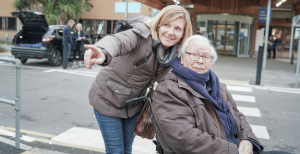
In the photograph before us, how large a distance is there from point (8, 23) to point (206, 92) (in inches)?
1305

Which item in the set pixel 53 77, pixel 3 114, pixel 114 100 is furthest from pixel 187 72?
pixel 53 77

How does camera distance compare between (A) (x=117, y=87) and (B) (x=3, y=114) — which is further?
(B) (x=3, y=114)

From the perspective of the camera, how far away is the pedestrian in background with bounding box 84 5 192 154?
2.18 meters

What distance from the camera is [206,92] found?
210 cm

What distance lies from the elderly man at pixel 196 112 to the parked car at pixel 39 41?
9.51m

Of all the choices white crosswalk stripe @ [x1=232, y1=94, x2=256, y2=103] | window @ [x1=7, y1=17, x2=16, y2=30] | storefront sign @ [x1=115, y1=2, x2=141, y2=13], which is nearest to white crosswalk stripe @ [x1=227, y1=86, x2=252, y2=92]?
white crosswalk stripe @ [x1=232, y1=94, x2=256, y2=103]

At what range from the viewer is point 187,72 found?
2.13m

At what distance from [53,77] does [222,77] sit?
588 cm

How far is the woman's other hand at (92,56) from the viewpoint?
1628 millimetres

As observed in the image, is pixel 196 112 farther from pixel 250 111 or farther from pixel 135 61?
pixel 250 111

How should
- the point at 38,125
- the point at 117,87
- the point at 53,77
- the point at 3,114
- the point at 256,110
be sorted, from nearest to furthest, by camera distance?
the point at 117,87 → the point at 38,125 → the point at 3,114 → the point at 256,110 → the point at 53,77

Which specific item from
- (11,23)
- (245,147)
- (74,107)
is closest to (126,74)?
(245,147)

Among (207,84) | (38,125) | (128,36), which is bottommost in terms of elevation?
(38,125)

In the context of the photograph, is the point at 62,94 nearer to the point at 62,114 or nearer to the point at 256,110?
the point at 62,114
